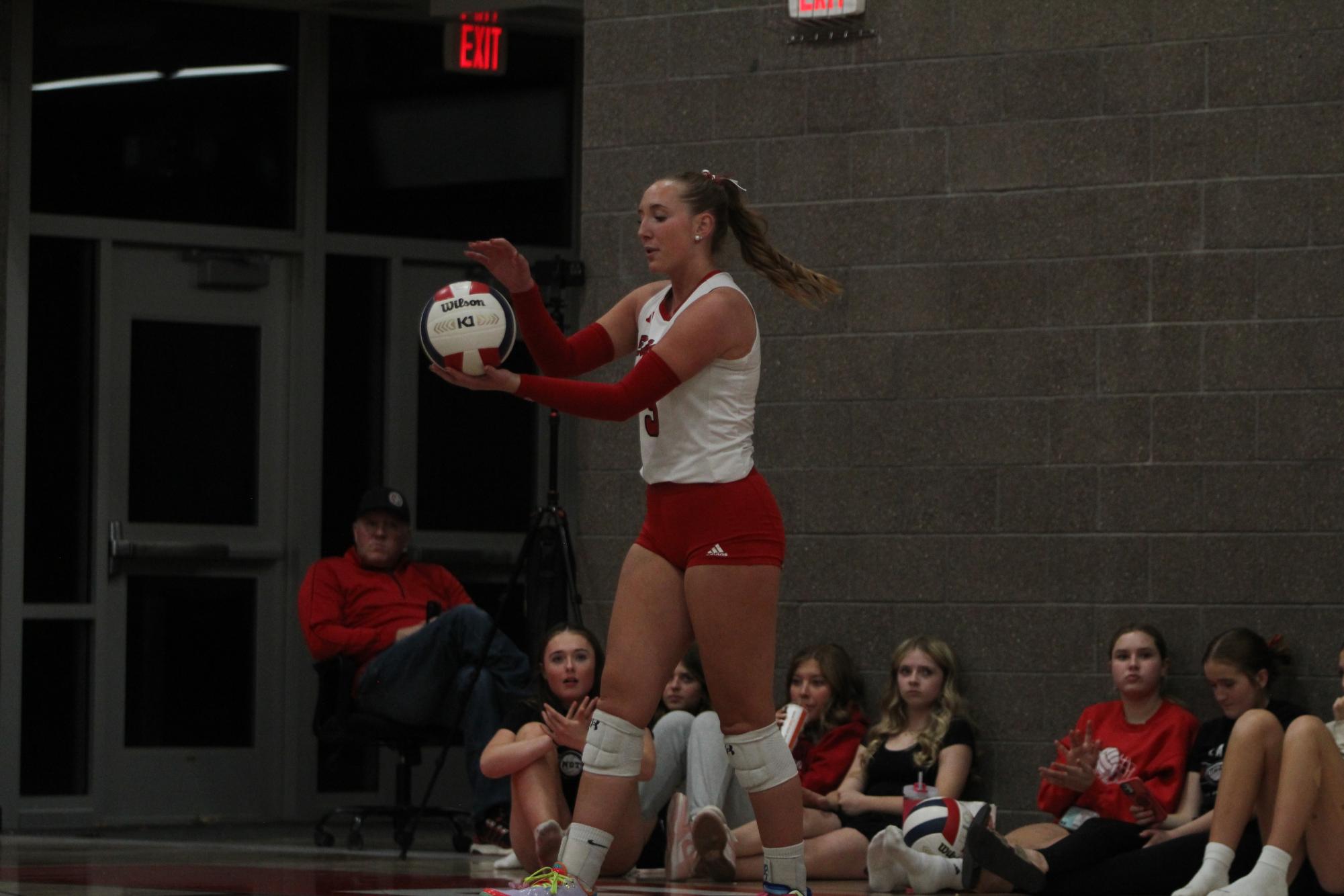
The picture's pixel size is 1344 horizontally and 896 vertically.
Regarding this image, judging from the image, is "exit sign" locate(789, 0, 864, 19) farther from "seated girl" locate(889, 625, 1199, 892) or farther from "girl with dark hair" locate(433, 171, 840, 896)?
"girl with dark hair" locate(433, 171, 840, 896)

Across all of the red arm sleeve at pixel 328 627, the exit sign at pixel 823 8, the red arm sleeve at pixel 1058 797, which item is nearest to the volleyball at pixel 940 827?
the red arm sleeve at pixel 1058 797

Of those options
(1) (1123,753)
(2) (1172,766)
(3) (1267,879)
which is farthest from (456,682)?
(3) (1267,879)

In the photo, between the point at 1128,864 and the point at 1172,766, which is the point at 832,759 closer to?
the point at 1172,766

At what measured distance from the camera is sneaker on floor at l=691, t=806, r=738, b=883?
494 cm

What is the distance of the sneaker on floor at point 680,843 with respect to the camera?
17.0ft

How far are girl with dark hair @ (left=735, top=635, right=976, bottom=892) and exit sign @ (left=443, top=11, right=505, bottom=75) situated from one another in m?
A: 2.81

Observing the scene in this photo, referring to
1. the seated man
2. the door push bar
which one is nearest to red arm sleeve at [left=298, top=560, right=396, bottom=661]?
the seated man

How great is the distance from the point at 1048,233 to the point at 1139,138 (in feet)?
1.24

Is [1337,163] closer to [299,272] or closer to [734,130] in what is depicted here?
[734,130]

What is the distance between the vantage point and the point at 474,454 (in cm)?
810

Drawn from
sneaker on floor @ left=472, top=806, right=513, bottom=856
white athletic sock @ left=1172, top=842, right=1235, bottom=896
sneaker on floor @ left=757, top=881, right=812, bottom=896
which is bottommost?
sneaker on floor @ left=472, top=806, right=513, bottom=856

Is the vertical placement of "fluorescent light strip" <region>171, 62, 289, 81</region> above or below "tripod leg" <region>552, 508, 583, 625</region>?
above

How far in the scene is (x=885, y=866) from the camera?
4.78m

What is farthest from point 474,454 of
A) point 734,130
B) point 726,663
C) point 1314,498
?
point 726,663
